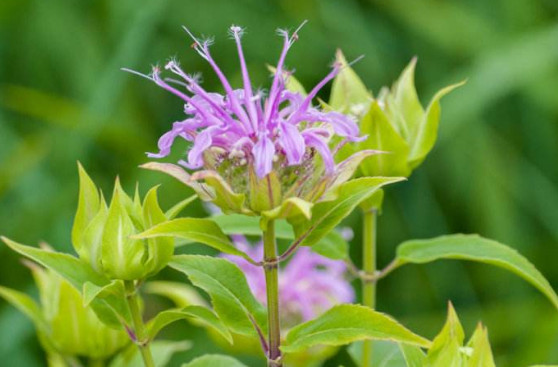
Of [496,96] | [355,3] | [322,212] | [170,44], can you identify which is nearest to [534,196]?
[496,96]

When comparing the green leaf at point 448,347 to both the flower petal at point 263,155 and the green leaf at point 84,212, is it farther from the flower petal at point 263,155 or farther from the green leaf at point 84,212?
the green leaf at point 84,212

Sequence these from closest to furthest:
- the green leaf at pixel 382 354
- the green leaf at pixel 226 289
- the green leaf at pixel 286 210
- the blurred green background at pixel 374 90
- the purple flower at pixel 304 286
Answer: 1. the green leaf at pixel 286 210
2. the green leaf at pixel 226 289
3. the green leaf at pixel 382 354
4. the purple flower at pixel 304 286
5. the blurred green background at pixel 374 90

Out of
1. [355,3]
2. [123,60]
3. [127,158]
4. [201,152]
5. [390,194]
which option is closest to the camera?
[201,152]

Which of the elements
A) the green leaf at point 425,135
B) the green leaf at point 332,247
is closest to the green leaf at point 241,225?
the green leaf at point 332,247

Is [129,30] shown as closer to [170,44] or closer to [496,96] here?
[170,44]

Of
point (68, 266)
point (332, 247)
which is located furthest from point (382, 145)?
point (68, 266)

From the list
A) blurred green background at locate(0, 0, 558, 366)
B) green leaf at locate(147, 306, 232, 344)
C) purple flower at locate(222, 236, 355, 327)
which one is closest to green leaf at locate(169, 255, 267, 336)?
green leaf at locate(147, 306, 232, 344)

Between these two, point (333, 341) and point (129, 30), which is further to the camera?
point (129, 30)
